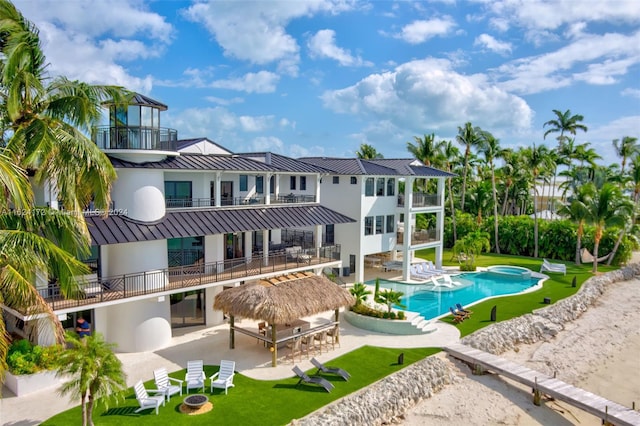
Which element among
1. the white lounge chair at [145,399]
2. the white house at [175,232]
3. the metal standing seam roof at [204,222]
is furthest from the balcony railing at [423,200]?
the white lounge chair at [145,399]

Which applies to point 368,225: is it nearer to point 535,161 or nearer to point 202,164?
point 202,164

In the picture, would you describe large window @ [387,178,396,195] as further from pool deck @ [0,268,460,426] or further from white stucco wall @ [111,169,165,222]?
white stucco wall @ [111,169,165,222]

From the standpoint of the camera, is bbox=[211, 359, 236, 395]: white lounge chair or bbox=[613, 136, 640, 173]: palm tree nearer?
bbox=[211, 359, 236, 395]: white lounge chair

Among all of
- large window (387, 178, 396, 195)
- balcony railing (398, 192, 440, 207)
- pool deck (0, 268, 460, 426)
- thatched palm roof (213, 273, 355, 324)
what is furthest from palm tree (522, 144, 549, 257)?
thatched palm roof (213, 273, 355, 324)

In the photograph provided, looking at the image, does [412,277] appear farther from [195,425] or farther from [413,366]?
[195,425]

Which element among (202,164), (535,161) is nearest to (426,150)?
(535,161)

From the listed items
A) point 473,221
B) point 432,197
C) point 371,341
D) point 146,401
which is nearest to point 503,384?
point 371,341
